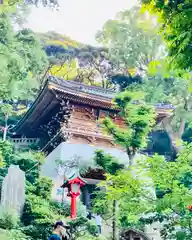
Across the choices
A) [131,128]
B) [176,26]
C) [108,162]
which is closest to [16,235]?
[108,162]

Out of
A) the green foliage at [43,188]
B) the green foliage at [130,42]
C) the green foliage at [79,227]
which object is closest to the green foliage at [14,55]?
the green foliage at [43,188]

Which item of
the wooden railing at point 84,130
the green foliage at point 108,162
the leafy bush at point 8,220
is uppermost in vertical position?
the wooden railing at point 84,130

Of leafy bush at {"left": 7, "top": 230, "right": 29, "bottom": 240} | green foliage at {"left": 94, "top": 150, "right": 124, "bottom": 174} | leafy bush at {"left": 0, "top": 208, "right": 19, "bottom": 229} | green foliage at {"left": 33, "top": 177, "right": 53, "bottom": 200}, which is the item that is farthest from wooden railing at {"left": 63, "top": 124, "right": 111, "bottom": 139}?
leafy bush at {"left": 7, "top": 230, "right": 29, "bottom": 240}

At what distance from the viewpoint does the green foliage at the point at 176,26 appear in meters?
2.65

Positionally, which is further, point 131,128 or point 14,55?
point 14,55

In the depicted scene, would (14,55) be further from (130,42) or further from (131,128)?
(130,42)

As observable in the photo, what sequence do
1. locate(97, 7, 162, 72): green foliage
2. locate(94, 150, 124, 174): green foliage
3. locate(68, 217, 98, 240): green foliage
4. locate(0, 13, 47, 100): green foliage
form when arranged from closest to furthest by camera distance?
1. locate(68, 217, 98, 240): green foliage
2. locate(94, 150, 124, 174): green foliage
3. locate(0, 13, 47, 100): green foliage
4. locate(97, 7, 162, 72): green foliage

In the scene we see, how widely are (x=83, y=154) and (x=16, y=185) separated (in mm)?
6586

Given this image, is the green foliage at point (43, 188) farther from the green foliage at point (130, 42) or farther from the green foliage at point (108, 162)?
the green foliage at point (130, 42)

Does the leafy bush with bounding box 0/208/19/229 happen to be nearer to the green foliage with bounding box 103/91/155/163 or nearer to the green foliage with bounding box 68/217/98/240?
the green foliage with bounding box 68/217/98/240

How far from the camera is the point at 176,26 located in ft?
8.90

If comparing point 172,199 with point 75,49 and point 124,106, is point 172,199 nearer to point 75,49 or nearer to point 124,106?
point 124,106

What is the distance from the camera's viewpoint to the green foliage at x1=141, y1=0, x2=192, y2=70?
265 centimetres


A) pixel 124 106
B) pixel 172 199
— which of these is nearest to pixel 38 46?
pixel 124 106
